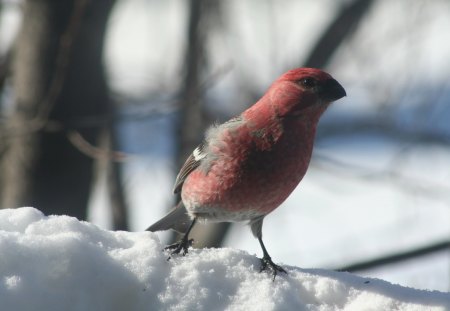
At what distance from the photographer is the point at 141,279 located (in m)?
2.58

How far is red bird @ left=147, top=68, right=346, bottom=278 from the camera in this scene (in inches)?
145

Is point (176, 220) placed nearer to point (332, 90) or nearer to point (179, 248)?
point (332, 90)

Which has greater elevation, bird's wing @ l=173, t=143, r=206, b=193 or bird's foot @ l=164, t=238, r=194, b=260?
bird's foot @ l=164, t=238, r=194, b=260

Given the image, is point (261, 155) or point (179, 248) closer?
Result: point (179, 248)

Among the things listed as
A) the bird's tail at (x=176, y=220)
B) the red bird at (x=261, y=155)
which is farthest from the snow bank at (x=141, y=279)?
the bird's tail at (x=176, y=220)

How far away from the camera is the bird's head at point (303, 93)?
12.6 ft

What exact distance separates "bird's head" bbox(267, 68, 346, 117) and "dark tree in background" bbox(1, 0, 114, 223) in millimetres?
1688

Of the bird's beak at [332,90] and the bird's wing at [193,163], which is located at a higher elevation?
the bird's beak at [332,90]

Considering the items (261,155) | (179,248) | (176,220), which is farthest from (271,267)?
(176,220)

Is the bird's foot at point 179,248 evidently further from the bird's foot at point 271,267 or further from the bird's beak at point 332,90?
the bird's beak at point 332,90

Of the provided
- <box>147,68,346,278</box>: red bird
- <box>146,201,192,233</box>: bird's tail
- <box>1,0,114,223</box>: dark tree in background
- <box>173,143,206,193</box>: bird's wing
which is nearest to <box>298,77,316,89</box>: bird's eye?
<box>147,68,346,278</box>: red bird

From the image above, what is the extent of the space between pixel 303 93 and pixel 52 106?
6.28 ft

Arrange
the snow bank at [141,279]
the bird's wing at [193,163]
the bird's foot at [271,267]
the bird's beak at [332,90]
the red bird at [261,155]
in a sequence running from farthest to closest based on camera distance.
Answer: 1. the bird's wing at [193,163]
2. the bird's beak at [332,90]
3. the red bird at [261,155]
4. the bird's foot at [271,267]
5. the snow bank at [141,279]

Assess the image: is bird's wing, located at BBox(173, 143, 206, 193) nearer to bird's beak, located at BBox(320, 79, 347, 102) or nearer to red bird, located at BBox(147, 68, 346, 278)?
red bird, located at BBox(147, 68, 346, 278)
